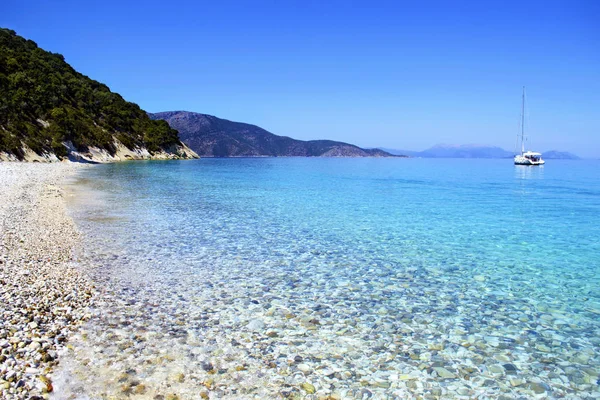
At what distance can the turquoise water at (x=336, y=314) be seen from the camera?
239 inches

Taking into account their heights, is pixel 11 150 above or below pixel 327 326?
above

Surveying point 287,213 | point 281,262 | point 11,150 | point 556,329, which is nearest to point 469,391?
point 556,329

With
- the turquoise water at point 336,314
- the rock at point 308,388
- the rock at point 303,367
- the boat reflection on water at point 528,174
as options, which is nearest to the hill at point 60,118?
the turquoise water at point 336,314

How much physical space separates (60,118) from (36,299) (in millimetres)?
80556

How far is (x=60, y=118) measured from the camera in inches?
3000

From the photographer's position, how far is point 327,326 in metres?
8.02

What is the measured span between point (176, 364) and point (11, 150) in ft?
216

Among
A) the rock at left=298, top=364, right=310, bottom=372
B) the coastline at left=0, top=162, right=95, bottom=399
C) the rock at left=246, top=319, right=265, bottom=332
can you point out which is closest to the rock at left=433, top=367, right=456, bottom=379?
the rock at left=298, top=364, right=310, bottom=372

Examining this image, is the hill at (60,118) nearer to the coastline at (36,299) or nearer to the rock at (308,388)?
the coastline at (36,299)

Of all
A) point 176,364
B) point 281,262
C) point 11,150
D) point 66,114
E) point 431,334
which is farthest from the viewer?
point 66,114

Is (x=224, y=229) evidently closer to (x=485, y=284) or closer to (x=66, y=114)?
(x=485, y=284)

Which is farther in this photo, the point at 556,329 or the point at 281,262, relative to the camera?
the point at 281,262

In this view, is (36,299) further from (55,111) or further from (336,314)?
(55,111)

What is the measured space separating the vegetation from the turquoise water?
5862 cm
